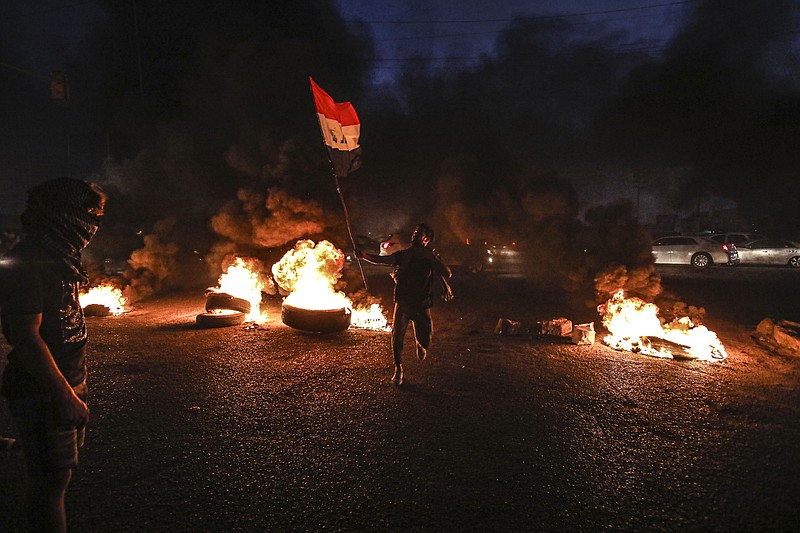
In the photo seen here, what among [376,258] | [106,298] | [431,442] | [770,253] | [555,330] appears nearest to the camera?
[431,442]

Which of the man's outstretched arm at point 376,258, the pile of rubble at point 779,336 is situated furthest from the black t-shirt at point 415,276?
the pile of rubble at point 779,336

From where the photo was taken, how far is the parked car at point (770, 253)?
1908 centimetres

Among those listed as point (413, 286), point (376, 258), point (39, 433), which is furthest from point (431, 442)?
point (39, 433)

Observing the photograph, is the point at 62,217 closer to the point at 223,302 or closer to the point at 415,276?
the point at 415,276

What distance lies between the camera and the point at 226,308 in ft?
31.1

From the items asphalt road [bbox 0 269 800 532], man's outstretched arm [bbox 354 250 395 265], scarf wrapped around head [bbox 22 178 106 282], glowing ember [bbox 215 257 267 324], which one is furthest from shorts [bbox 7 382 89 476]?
glowing ember [bbox 215 257 267 324]

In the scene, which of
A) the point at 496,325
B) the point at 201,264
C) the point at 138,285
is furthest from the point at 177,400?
the point at 201,264

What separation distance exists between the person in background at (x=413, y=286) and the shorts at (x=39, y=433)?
380 cm

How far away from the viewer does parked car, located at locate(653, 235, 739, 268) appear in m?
19.4

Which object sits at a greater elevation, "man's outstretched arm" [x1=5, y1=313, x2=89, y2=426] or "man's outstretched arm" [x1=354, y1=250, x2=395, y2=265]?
"man's outstretched arm" [x1=354, y1=250, x2=395, y2=265]

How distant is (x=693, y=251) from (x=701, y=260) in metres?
0.52

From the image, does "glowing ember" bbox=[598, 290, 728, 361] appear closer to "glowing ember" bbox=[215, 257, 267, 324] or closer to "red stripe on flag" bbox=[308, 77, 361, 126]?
"red stripe on flag" bbox=[308, 77, 361, 126]

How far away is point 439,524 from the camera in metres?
2.97

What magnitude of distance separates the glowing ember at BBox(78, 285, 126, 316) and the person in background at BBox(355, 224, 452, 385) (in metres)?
7.91
